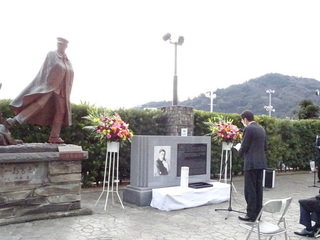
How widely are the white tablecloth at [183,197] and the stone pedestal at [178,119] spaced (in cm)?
295

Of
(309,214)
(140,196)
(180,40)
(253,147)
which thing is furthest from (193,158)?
(180,40)

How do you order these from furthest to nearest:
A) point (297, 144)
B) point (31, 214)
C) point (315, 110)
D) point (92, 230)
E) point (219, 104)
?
1. point (219, 104)
2. point (315, 110)
3. point (297, 144)
4. point (31, 214)
5. point (92, 230)

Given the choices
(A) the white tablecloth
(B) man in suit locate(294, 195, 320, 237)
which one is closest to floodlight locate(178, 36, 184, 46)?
(A) the white tablecloth

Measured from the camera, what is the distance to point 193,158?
811 cm

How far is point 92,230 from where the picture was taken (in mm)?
5406

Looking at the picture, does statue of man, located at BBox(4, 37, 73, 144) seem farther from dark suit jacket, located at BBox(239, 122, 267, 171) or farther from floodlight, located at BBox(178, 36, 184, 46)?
floodlight, located at BBox(178, 36, 184, 46)

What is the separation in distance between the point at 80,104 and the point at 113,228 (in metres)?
4.24

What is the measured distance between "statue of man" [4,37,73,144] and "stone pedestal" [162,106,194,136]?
14.6ft

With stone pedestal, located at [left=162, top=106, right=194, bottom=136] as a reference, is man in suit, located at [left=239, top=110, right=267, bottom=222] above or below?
below

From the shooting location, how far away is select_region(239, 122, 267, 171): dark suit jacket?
608 cm

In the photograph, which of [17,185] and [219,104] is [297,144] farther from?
[219,104]

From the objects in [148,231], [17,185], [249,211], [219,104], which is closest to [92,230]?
[148,231]

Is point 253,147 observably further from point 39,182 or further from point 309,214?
point 39,182

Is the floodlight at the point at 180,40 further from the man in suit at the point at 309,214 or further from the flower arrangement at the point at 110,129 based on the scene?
the man in suit at the point at 309,214
